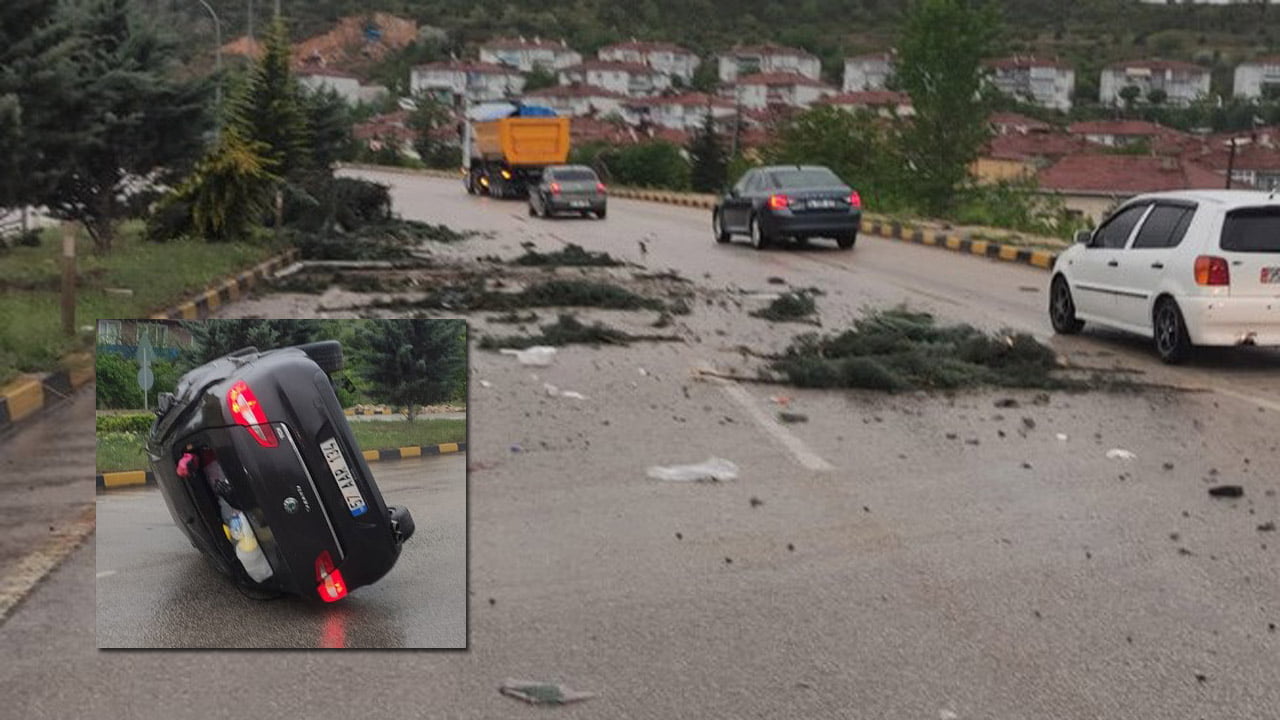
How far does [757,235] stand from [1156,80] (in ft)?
318

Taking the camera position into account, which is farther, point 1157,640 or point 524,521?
point 524,521

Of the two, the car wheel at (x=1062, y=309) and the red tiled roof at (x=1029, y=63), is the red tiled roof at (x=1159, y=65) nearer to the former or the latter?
the red tiled roof at (x=1029, y=63)

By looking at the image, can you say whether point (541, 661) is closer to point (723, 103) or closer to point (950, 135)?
point (950, 135)

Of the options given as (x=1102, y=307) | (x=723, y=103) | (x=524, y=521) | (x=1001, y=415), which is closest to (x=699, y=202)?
(x=1102, y=307)

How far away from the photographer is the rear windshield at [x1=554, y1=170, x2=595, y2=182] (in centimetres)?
4162

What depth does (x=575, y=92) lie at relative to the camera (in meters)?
142

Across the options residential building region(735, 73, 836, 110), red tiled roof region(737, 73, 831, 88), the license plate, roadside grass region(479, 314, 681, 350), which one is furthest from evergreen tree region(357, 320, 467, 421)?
red tiled roof region(737, 73, 831, 88)

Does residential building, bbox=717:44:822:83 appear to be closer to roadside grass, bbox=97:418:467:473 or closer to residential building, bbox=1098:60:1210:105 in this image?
residential building, bbox=1098:60:1210:105

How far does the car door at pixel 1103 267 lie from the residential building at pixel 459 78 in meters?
119

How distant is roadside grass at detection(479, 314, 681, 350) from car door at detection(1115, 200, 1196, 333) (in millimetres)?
3903

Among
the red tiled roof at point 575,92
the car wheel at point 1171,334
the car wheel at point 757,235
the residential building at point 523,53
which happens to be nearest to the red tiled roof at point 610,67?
the residential building at point 523,53

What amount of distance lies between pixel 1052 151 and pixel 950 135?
60.6 meters

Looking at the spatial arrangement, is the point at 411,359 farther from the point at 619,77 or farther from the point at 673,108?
the point at 619,77

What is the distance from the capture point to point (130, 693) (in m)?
5.35
